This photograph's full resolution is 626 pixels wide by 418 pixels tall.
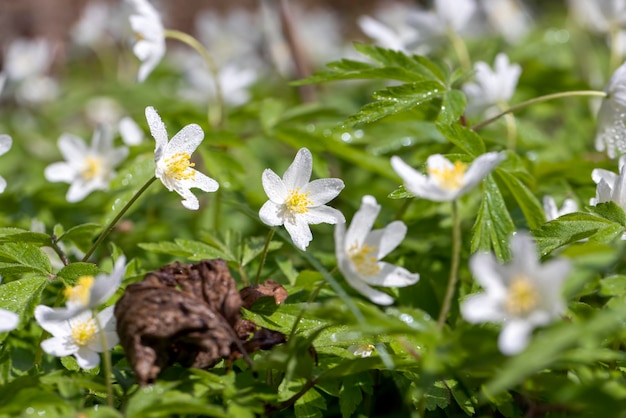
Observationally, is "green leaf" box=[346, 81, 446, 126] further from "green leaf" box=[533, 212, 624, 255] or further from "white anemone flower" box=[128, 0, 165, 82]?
"white anemone flower" box=[128, 0, 165, 82]

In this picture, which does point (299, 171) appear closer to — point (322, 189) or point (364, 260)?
point (322, 189)

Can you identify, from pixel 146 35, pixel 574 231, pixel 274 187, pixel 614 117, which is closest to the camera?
pixel 574 231

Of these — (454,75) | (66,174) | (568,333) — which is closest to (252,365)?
(568,333)

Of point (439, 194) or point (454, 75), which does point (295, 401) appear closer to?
point (439, 194)

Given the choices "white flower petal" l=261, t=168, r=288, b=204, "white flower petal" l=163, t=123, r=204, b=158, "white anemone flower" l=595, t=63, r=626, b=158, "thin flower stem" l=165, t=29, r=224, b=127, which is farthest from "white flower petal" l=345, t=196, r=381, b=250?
"thin flower stem" l=165, t=29, r=224, b=127

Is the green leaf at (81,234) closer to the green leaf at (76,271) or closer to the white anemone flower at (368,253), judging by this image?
the green leaf at (76,271)

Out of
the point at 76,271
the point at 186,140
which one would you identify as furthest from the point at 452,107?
the point at 76,271

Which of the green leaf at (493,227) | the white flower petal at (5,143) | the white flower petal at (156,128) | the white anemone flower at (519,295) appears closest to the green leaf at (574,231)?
the green leaf at (493,227)
